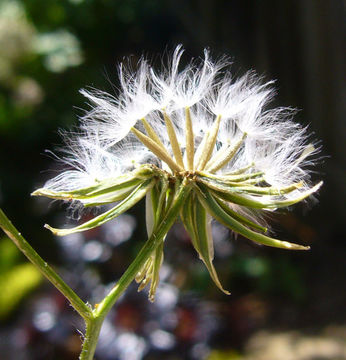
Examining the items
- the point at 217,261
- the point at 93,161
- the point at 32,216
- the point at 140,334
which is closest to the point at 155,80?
the point at 93,161

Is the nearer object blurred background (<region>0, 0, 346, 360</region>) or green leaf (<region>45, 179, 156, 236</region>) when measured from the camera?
green leaf (<region>45, 179, 156, 236</region>)

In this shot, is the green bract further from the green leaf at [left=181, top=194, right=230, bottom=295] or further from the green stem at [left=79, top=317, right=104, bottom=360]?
the green stem at [left=79, top=317, right=104, bottom=360]

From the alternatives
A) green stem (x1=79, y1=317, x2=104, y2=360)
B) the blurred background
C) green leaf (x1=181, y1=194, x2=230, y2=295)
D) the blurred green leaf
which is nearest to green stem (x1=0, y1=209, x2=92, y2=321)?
green stem (x1=79, y1=317, x2=104, y2=360)

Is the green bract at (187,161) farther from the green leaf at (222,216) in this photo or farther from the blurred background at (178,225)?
the blurred background at (178,225)

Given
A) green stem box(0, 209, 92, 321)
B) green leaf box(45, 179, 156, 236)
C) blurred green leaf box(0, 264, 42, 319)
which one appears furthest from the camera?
blurred green leaf box(0, 264, 42, 319)

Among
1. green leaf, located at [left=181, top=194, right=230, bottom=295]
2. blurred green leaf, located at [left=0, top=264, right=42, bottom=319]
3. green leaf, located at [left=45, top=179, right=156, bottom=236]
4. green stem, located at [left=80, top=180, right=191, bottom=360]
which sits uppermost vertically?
green leaf, located at [left=45, top=179, right=156, bottom=236]

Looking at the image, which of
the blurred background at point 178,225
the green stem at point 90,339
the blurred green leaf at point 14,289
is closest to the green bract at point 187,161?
the green stem at point 90,339

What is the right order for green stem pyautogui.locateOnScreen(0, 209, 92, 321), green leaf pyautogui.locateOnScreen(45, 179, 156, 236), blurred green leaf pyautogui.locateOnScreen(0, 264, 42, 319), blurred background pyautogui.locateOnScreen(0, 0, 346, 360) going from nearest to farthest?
green stem pyautogui.locateOnScreen(0, 209, 92, 321)
green leaf pyautogui.locateOnScreen(45, 179, 156, 236)
blurred background pyautogui.locateOnScreen(0, 0, 346, 360)
blurred green leaf pyautogui.locateOnScreen(0, 264, 42, 319)

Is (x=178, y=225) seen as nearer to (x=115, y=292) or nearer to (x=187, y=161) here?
(x=187, y=161)
